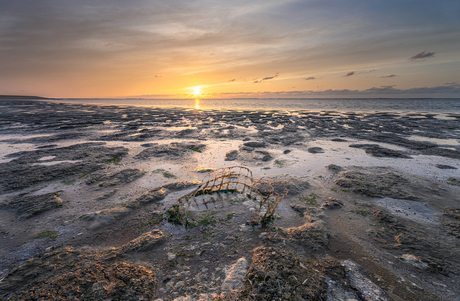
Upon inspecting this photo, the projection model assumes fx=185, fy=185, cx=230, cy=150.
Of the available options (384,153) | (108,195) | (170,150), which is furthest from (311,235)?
(384,153)

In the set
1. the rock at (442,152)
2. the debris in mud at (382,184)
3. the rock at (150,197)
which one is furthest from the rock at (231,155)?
the rock at (442,152)

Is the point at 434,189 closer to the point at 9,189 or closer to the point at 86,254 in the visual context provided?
the point at 86,254

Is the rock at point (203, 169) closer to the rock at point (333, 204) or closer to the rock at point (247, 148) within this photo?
the rock at point (247, 148)

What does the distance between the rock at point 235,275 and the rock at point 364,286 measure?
5.31 feet

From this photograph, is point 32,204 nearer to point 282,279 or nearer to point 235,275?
point 235,275

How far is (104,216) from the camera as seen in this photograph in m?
4.31

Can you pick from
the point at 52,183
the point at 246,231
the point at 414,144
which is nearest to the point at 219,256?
the point at 246,231

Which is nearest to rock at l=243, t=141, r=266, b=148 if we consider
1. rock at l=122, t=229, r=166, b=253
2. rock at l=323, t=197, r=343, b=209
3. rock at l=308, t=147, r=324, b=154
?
rock at l=308, t=147, r=324, b=154

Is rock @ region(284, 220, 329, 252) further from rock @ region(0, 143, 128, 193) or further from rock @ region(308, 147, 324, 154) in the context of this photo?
rock @ region(0, 143, 128, 193)

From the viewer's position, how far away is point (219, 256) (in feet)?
10.9

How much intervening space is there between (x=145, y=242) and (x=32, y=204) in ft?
11.8

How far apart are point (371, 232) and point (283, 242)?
1.98 m

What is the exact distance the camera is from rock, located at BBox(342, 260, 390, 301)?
259 cm

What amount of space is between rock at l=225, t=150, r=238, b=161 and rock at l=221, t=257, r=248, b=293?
5468 mm
